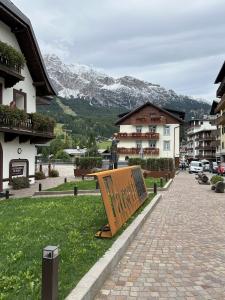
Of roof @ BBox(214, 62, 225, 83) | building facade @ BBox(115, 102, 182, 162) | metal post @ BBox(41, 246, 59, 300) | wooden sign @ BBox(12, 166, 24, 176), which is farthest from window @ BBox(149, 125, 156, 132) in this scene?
metal post @ BBox(41, 246, 59, 300)

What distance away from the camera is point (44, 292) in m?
4.54

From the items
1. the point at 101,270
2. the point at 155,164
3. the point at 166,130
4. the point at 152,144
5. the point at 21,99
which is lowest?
the point at 101,270

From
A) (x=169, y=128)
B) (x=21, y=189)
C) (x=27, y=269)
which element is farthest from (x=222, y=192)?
(x=169, y=128)

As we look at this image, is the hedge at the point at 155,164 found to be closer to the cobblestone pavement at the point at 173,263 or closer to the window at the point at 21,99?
the window at the point at 21,99

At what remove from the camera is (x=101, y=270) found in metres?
6.29

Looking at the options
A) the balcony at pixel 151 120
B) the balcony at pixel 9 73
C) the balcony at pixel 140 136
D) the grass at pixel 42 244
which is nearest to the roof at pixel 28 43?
the balcony at pixel 9 73

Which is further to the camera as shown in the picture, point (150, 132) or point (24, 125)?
point (150, 132)

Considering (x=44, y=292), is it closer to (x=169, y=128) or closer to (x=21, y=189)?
(x=21, y=189)

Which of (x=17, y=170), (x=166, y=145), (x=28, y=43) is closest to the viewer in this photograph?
(x=28, y=43)

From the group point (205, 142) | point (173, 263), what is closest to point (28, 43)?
point (173, 263)

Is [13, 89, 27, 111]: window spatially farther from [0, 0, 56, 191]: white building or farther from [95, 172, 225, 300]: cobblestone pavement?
[95, 172, 225, 300]: cobblestone pavement

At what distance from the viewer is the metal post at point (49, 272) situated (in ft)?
14.6

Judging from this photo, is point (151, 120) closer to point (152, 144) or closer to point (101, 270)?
point (152, 144)

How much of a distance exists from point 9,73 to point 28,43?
4201 millimetres
